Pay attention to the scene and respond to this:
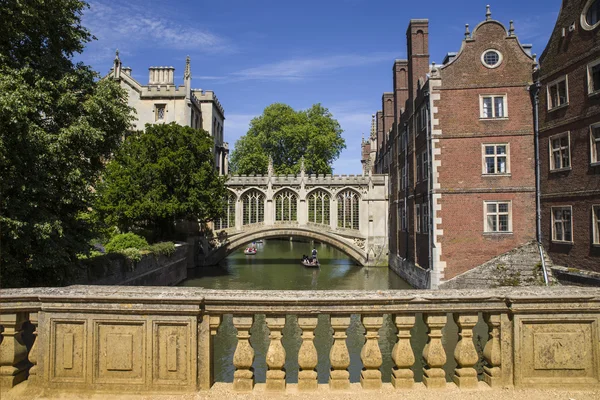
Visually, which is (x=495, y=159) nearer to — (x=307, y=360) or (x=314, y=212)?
(x=314, y=212)

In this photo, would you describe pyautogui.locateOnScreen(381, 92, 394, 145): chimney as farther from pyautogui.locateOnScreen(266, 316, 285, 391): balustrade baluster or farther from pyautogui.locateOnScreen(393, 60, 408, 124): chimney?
pyautogui.locateOnScreen(266, 316, 285, 391): balustrade baluster

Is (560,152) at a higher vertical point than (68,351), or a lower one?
Answer: higher

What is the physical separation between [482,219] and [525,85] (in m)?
6.24

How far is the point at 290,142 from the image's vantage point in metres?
46.7

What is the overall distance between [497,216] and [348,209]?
17454mm

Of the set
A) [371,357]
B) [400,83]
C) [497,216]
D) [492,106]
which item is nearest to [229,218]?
[400,83]

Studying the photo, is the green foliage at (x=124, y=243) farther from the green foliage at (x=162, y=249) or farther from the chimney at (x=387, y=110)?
the chimney at (x=387, y=110)

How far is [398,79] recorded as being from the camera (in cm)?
2912

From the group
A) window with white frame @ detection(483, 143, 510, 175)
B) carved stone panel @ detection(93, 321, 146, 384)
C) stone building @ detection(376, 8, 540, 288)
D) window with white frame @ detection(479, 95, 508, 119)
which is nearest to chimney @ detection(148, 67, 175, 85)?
stone building @ detection(376, 8, 540, 288)

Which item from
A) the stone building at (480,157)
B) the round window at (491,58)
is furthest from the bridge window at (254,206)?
the round window at (491,58)

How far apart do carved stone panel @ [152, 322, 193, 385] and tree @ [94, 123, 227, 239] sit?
2176 cm

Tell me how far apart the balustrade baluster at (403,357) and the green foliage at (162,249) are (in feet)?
62.6

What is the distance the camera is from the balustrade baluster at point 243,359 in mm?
3400

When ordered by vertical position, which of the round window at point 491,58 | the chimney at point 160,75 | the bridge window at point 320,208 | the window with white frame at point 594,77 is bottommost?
the bridge window at point 320,208
